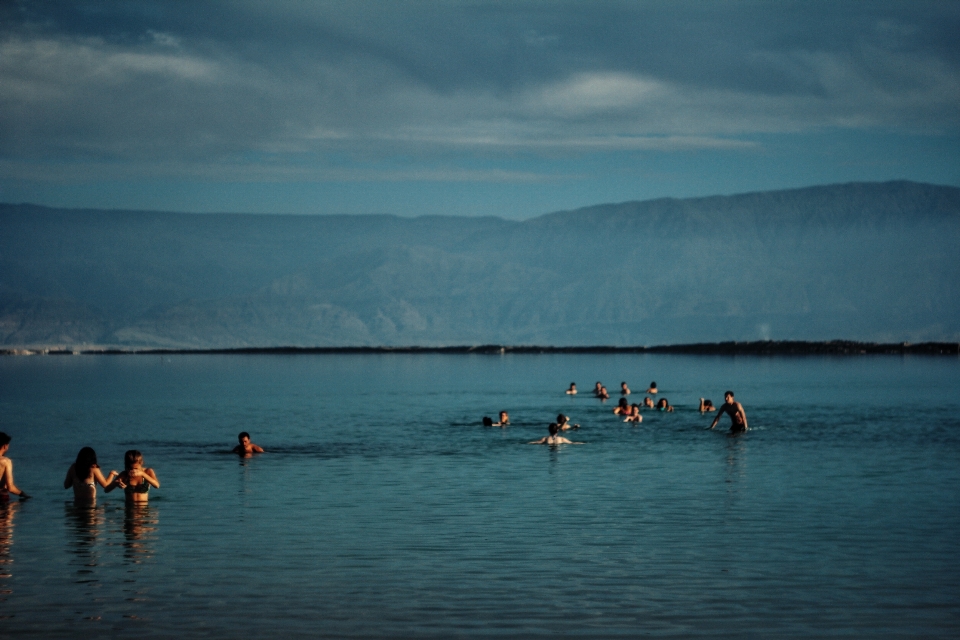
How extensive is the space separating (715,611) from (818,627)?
61.6 inches

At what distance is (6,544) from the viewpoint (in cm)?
2356

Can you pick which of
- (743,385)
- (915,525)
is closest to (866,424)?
(915,525)

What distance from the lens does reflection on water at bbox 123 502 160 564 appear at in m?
22.6

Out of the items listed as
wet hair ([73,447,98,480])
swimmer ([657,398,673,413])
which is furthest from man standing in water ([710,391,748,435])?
wet hair ([73,447,98,480])

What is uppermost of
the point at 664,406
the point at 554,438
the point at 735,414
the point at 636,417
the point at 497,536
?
the point at 735,414

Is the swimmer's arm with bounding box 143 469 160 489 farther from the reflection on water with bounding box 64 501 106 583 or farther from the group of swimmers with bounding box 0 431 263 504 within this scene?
the reflection on water with bounding box 64 501 106 583

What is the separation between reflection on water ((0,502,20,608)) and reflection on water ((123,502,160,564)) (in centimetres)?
209

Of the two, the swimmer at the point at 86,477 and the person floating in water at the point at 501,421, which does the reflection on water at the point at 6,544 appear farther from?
the person floating in water at the point at 501,421

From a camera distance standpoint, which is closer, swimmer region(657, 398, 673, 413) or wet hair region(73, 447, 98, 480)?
wet hair region(73, 447, 98, 480)

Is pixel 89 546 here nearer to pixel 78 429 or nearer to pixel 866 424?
pixel 78 429

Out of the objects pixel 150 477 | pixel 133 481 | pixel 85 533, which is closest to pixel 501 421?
pixel 150 477

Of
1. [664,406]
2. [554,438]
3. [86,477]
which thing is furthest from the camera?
[664,406]

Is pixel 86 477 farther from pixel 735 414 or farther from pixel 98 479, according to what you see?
pixel 735 414

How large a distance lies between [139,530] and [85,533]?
3.55ft
